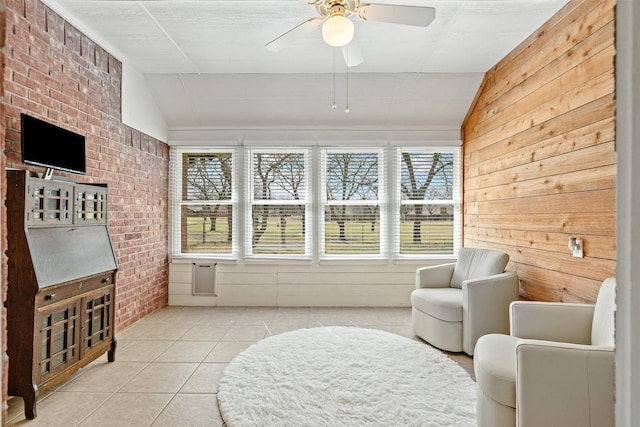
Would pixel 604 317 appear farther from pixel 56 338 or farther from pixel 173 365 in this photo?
pixel 56 338

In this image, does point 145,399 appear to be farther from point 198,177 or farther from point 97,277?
point 198,177

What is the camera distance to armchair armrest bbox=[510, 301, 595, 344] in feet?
7.41

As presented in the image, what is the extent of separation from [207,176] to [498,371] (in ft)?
14.1

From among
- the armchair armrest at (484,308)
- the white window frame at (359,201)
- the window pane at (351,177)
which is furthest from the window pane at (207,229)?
the armchair armrest at (484,308)

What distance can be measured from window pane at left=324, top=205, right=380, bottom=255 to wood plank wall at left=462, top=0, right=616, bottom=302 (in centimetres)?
146

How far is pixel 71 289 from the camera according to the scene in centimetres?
257

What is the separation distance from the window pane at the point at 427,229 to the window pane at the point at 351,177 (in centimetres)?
57

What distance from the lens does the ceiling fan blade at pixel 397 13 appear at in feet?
7.51

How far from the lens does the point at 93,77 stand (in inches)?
134

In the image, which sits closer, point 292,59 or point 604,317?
point 604,317

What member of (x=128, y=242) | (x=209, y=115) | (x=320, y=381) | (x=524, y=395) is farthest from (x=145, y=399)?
(x=209, y=115)

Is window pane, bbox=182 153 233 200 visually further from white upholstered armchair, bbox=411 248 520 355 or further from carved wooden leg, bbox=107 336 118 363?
white upholstered armchair, bbox=411 248 520 355

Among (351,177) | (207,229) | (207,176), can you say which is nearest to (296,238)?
(351,177)

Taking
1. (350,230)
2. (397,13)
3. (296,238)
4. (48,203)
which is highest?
(397,13)
